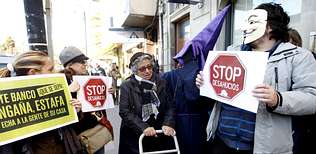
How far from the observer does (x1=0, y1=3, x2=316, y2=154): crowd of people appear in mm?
1508

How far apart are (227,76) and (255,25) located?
1.36 ft

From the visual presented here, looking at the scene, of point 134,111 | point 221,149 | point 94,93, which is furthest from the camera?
point 134,111

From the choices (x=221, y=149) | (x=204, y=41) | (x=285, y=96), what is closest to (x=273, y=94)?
(x=285, y=96)

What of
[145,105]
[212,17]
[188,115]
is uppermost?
[212,17]

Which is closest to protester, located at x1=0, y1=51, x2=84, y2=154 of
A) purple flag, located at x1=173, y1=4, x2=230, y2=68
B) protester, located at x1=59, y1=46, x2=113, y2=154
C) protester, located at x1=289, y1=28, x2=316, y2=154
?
protester, located at x1=59, y1=46, x2=113, y2=154

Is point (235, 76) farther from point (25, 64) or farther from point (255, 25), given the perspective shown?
point (25, 64)

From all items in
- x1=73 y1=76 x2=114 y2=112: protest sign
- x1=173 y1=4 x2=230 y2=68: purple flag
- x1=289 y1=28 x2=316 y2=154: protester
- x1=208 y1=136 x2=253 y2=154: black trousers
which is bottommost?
x1=208 y1=136 x2=253 y2=154: black trousers

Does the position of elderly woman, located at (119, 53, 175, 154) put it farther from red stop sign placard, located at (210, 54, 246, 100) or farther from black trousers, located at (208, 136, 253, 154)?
red stop sign placard, located at (210, 54, 246, 100)

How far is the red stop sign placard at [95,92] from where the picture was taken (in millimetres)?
2299

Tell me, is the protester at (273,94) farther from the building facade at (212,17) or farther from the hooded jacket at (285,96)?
the building facade at (212,17)

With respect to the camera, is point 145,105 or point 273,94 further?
point 145,105

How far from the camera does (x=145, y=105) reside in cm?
258

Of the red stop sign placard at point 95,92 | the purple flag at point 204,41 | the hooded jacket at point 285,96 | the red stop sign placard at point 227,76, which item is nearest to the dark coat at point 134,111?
the red stop sign placard at point 95,92

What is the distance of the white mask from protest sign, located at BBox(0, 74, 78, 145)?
1474 mm
